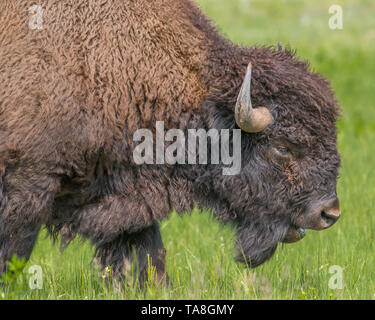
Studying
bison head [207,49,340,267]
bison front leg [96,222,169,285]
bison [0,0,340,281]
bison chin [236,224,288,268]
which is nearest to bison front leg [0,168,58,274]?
bison [0,0,340,281]

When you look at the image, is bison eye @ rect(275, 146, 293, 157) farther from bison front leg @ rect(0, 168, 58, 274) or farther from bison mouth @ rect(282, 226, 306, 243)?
bison front leg @ rect(0, 168, 58, 274)

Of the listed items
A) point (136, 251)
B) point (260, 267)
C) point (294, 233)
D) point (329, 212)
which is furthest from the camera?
point (260, 267)

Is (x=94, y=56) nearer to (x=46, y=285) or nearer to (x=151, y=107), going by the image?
(x=151, y=107)

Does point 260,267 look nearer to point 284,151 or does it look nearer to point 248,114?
point 284,151

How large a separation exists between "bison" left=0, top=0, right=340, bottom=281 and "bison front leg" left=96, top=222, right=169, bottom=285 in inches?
10.9

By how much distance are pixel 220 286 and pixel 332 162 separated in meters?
1.07

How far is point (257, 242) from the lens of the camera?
16.1ft

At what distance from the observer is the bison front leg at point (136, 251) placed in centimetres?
511

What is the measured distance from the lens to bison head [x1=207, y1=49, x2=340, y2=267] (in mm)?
4613

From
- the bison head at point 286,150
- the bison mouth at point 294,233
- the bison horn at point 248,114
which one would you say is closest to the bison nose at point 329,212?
the bison head at point 286,150

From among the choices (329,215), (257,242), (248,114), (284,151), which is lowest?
(257,242)

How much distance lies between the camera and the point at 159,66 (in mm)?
4645

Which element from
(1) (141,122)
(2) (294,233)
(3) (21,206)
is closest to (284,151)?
(2) (294,233)

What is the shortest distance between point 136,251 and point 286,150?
4.28 ft
